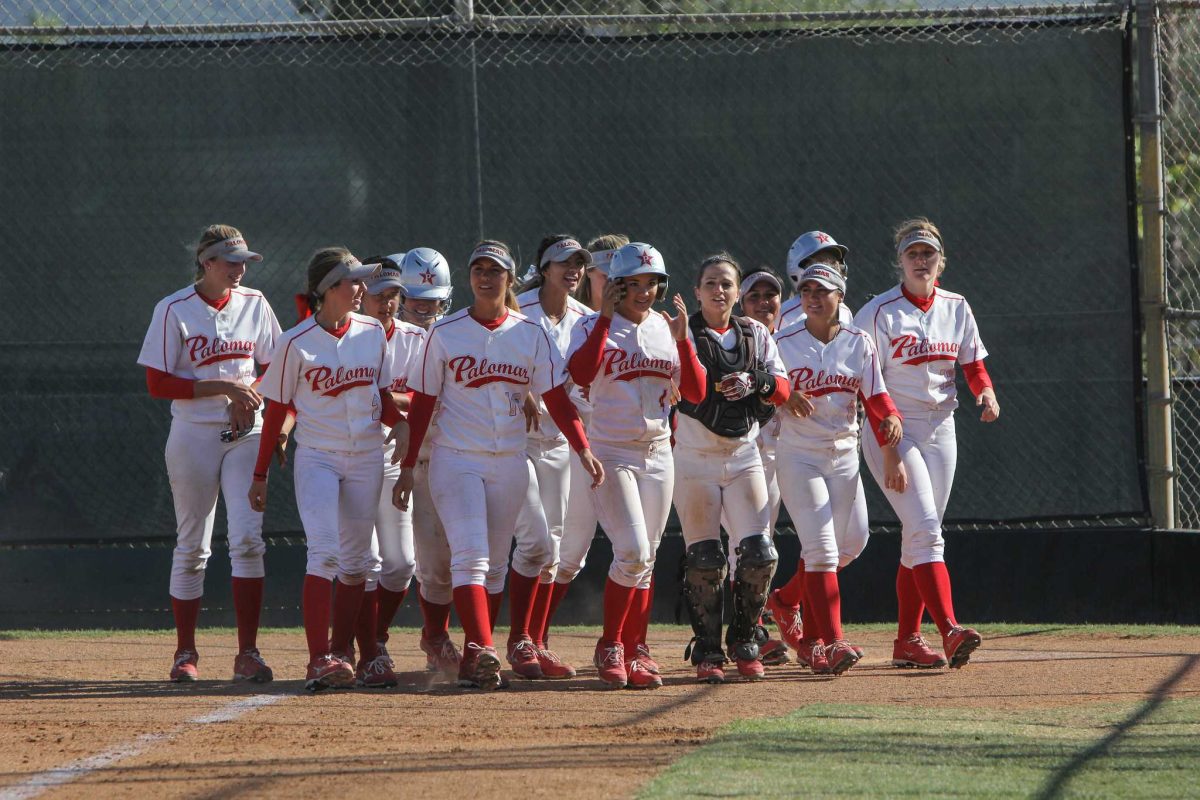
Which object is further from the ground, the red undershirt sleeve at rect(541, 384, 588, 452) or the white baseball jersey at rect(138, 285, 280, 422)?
the white baseball jersey at rect(138, 285, 280, 422)

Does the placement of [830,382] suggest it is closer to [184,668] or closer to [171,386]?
[171,386]

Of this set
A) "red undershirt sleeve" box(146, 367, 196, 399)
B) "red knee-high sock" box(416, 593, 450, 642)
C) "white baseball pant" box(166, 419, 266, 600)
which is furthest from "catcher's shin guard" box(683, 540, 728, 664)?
"red undershirt sleeve" box(146, 367, 196, 399)

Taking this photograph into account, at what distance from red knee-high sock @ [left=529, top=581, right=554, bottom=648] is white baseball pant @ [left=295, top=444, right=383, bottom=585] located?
899 mm

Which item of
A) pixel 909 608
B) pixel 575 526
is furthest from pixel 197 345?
pixel 909 608

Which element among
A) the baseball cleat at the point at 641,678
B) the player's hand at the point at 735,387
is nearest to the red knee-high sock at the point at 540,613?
the baseball cleat at the point at 641,678

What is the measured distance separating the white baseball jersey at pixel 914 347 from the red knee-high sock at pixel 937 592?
2.19 feet

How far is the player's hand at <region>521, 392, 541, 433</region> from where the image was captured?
6063 mm

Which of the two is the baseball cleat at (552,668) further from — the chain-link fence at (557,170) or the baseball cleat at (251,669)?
the chain-link fence at (557,170)

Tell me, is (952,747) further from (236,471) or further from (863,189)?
(863,189)

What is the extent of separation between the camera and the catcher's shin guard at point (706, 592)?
5.88 m

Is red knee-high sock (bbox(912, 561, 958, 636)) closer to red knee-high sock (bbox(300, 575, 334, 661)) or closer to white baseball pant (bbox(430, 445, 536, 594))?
white baseball pant (bbox(430, 445, 536, 594))

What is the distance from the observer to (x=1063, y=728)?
4664 mm

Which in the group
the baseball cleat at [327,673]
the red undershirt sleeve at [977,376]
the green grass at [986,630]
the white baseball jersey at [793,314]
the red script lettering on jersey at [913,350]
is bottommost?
the green grass at [986,630]

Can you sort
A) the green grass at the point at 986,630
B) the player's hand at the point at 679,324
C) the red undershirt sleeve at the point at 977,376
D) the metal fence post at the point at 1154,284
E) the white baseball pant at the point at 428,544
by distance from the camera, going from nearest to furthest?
the player's hand at the point at 679,324 → the white baseball pant at the point at 428,544 → the red undershirt sleeve at the point at 977,376 → the green grass at the point at 986,630 → the metal fence post at the point at 1154,284
